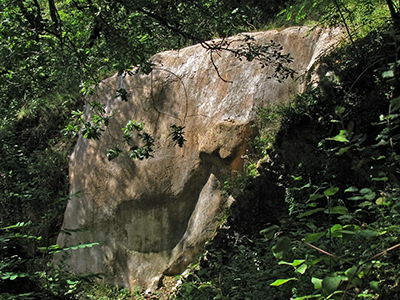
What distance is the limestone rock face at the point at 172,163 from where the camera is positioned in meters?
7.21

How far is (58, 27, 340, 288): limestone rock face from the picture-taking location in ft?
23.7

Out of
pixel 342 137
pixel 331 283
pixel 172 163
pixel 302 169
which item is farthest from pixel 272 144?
pixel 331 283

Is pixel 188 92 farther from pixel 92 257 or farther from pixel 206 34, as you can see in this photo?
pixel 92 257

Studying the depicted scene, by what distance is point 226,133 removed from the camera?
725 centimetres

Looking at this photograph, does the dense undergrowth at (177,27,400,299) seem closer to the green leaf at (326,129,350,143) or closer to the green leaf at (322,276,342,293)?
the green leaf at (326,129,350,143)

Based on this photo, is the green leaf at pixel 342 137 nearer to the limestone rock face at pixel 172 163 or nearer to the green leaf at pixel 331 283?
the green leaf at pixel 331 283

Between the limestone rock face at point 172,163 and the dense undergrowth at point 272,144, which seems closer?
the dense undergrowth at point 272,144

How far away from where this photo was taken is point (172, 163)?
800cm

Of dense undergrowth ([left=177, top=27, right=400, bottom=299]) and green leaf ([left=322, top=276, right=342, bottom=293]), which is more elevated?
dense undergrowth ([left=177, top=27, right=400, bottom=299])

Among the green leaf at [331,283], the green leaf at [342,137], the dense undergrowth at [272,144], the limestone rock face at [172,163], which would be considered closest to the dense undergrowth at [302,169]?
the dense undergrowth at [272,144]

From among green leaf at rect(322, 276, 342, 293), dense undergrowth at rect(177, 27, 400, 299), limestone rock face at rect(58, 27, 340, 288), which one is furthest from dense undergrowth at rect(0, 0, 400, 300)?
green leaf at rect(322, 276, 342, 293)

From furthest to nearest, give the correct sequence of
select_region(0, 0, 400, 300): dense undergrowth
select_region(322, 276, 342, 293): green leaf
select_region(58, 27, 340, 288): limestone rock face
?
select_region(58, 27, 340, 288): limestone rock face, select_region(0, 0, 400, 300): dense undergrowth, select_region(322, 276, 342, 293): green leaf

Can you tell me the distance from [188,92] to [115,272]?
3.09 meters

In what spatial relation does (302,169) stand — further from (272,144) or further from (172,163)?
(172,163)
